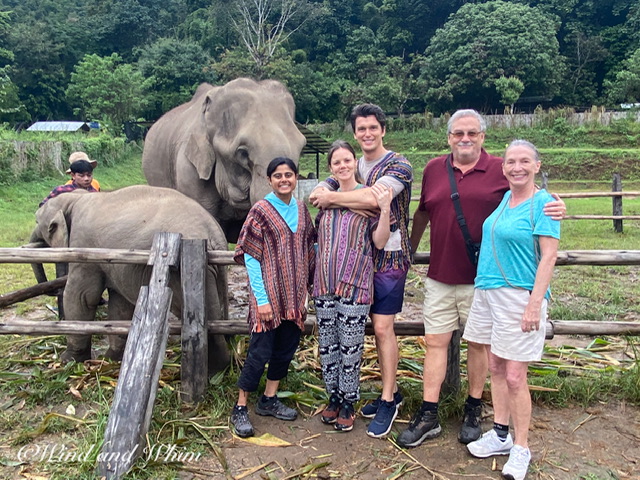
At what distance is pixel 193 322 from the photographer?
10.8ft

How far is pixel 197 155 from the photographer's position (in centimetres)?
520

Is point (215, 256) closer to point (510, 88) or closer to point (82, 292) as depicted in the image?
point (82, 292)

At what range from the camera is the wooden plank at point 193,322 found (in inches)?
127

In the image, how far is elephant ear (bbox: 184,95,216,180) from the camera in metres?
5.14

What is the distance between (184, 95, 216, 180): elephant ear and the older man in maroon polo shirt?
2.66m

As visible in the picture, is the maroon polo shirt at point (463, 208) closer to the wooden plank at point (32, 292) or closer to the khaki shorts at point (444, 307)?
the khaki shorts at point (444, 307)

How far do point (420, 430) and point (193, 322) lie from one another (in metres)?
1.47

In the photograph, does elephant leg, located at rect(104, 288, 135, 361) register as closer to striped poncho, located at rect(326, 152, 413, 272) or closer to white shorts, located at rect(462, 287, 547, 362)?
striped poncho, located at rect(326, 152, 413, 272)

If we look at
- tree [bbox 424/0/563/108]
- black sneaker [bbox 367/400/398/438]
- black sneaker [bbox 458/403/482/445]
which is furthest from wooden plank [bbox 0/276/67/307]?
tree [bbox 424/0/563/108]

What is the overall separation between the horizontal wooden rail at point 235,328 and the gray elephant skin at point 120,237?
0.63 feet

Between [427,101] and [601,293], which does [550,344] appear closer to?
[601,293]

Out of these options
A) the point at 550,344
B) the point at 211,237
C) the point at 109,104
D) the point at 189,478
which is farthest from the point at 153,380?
the point at 109,104

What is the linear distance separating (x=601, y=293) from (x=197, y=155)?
4.64m

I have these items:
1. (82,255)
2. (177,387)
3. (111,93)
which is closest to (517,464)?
(177,387)
